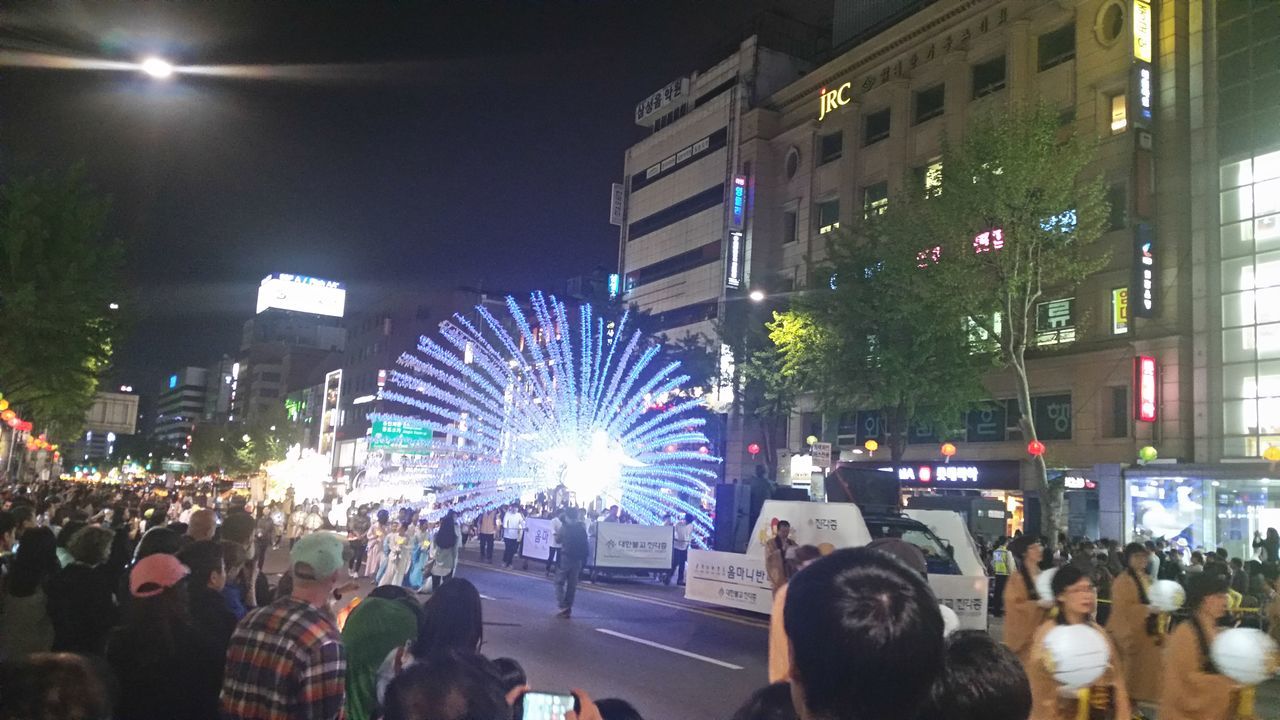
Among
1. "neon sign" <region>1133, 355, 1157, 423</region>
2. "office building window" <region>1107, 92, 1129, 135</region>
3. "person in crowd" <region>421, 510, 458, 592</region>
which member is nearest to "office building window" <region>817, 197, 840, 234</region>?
"office building window" <region>1107, 92, 1129, 135</region>

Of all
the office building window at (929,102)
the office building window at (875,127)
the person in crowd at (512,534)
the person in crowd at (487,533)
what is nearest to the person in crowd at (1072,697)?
the person in crowd at (512,534)

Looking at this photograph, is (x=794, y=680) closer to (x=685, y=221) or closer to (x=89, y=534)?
(x=89, y=534)

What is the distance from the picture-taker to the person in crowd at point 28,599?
5.80m

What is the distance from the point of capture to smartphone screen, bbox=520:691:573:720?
258cm

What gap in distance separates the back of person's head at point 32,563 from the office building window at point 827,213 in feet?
125

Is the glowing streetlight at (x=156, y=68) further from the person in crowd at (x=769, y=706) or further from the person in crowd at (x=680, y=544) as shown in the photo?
the person in crowd at (x=680, y=544)

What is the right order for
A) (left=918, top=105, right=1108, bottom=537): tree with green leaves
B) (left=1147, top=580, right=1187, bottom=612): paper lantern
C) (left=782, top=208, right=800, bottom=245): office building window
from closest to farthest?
(left=1147, top=580, right=1187, bottom=612): paper lantern, (left=918, top=105, right=1108, bottom=537): tree with green leaves, (left=782, top=208, right=800, bottom=245): office building window

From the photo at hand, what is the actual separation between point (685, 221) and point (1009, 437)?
24.7m

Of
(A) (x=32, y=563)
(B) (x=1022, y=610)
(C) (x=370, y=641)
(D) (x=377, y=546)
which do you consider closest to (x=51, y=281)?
(D) (x=377, y=546)

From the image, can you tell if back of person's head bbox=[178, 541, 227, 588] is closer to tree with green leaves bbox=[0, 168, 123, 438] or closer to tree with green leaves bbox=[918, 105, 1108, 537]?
tree with green leaves bbox=[918, 105, 1108, 537]

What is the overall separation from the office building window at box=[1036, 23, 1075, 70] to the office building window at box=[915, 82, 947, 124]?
4351 millimetres

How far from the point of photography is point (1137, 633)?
289 inches

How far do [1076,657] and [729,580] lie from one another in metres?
12.7

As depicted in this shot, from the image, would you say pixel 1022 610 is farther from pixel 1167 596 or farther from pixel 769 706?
pixel 769 706
